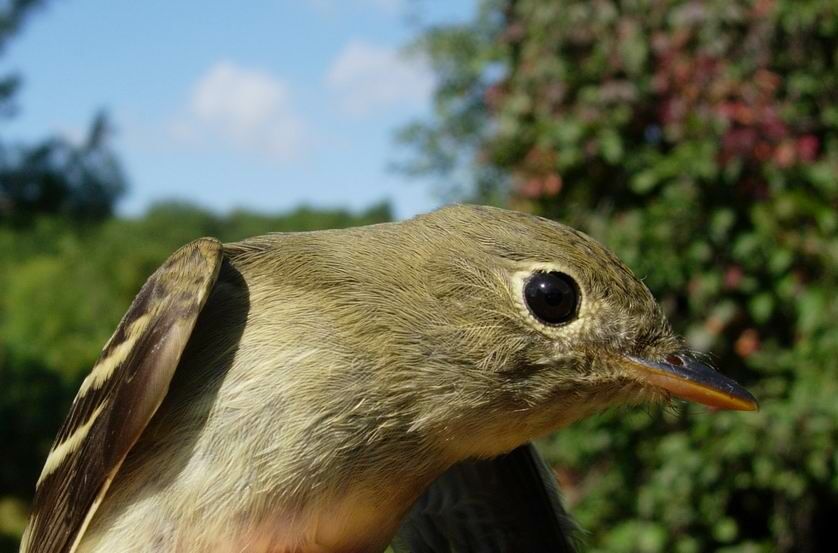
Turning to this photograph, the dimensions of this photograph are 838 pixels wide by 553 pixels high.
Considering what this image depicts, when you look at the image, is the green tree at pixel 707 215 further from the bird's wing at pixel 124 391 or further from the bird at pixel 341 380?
the bird's wing at pixel 124 391

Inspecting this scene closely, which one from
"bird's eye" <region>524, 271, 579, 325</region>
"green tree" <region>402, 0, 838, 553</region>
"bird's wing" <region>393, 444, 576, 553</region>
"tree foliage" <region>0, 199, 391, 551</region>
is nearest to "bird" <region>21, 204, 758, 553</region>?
"bird's eye" <region>524, 271, 579, 325</region>

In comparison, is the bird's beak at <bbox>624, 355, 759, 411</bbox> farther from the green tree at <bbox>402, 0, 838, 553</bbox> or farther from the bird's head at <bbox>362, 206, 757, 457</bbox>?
the green tree at <bbox>402, 0, 838, 553</bbox>

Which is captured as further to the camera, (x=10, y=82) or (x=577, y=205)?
(x=10, y=82)

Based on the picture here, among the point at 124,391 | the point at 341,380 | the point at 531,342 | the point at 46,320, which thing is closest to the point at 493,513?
the point at 531,342

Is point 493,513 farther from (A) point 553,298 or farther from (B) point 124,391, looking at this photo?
(B) point 124,391

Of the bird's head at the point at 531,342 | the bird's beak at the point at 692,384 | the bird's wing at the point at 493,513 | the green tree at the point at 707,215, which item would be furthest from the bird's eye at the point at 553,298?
the green tree at the point at 707,215

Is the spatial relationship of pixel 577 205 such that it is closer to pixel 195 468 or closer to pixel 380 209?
pixel 195 468

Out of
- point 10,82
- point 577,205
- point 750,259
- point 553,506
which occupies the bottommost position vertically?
point 553,506

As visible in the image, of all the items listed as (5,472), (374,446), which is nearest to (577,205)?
(374,446)
